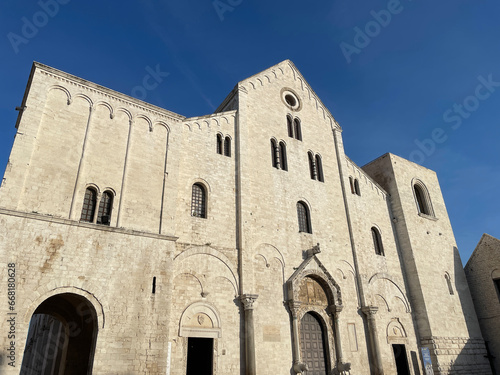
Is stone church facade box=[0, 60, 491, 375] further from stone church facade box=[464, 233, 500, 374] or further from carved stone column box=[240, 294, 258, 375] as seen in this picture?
stone church facade box=[464, 233, 500, 374]

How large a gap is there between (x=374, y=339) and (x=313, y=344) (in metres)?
3.57

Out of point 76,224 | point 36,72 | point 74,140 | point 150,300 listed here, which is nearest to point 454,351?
point 150,300

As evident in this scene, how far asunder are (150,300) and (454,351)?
17.8 meters

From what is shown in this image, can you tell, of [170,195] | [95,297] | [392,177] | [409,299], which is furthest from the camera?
[392,177]

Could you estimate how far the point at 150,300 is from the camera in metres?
12.2

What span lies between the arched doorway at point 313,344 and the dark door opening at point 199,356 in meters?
4.48

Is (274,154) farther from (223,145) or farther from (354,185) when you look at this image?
(354,185)

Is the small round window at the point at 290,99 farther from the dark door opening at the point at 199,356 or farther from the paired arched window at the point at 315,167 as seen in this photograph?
the dark door opening at the point at 199,356

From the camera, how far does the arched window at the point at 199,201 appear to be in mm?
15734

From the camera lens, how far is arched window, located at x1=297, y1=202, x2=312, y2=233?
18.8 metres

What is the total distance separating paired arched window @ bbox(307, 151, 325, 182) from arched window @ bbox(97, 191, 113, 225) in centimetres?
1136

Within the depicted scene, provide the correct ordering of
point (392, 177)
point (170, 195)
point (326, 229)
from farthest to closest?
point (392, 177), point (326, 229), point (170, 195)

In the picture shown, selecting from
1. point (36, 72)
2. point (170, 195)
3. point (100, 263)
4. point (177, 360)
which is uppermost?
point (36, 72)

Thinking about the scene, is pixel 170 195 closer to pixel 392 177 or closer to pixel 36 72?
pixel 36 72
